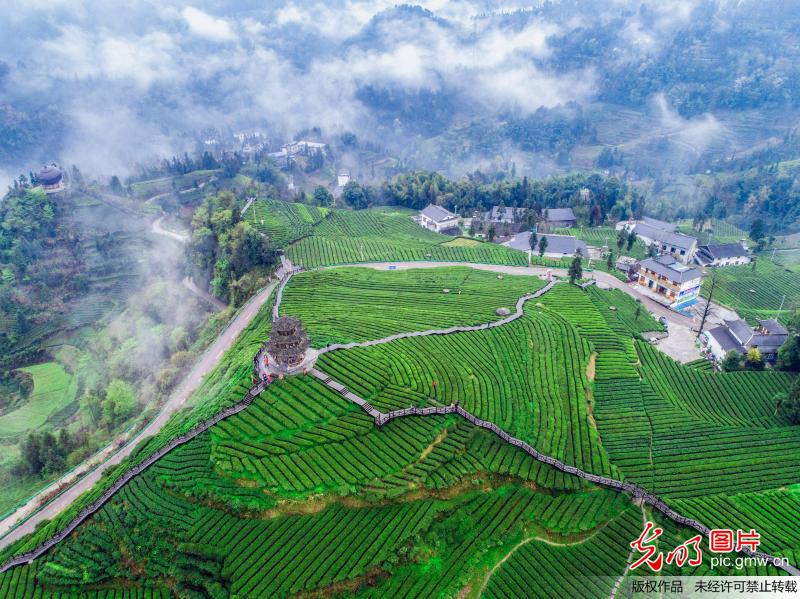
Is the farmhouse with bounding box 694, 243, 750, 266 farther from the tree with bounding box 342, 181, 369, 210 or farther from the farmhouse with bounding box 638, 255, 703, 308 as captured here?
the tree with bounding box 342, 181, 369, 210

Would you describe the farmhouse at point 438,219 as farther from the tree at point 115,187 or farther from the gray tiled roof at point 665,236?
the tree at point 115,187

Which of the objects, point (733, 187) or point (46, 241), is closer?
point (46, 241)

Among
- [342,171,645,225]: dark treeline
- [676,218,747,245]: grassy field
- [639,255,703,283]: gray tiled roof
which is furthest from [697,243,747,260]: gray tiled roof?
[342,171,645,225]: dark treeline

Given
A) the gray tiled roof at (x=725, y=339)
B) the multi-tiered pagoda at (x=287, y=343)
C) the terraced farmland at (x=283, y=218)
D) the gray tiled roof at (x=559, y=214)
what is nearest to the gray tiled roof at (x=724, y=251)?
the gray tiled roof at (x=559, y=214)

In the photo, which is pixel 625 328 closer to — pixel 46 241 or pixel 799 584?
pixel 799 584

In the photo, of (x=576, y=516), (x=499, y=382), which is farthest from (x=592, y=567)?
(x=499, y=382)

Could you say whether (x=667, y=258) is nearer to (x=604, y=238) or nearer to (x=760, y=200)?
(x=604, y=238)
